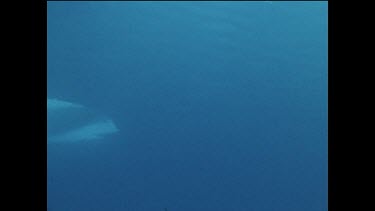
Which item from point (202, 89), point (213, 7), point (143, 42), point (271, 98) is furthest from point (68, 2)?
point (271, 98)

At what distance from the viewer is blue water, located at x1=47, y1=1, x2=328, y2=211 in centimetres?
2775

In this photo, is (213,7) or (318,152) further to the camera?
(318,152)

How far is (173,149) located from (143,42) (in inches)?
415

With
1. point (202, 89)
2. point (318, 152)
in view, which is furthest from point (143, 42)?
point (318, 152)

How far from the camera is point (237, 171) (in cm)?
3809

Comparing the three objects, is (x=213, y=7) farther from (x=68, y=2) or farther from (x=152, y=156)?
(x=152, y=156)

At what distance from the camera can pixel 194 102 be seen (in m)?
33.2

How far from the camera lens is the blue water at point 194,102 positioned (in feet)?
91.0

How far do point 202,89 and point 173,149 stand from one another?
261 inches
